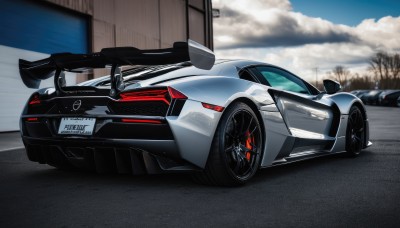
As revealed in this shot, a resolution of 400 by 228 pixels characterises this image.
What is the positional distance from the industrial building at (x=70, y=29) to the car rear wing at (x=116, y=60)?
7.86 m

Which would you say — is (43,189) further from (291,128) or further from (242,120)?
(291,128)

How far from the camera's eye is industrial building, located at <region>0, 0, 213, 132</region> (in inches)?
443

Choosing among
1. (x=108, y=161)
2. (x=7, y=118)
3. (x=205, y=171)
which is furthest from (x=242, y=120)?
(x=7, y=118)

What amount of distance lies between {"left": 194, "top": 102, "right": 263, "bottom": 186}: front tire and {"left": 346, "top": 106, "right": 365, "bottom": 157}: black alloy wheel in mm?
2092

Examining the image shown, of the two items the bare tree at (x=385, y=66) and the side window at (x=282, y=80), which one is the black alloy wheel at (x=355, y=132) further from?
the bare tree at (x=385, y=66)

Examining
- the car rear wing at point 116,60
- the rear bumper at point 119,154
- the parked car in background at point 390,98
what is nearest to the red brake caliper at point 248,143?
the rear bumper at point 119,154

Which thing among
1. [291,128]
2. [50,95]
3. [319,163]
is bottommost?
[319,163]

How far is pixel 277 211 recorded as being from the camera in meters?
2.89

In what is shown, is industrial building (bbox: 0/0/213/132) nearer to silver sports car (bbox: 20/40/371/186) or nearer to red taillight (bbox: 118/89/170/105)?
silver sports car (bbox: 20/40/371/186)

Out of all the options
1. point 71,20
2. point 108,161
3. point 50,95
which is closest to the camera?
point 108,161

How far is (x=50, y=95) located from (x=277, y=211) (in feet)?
6.58

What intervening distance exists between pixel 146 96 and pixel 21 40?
9.29 meters

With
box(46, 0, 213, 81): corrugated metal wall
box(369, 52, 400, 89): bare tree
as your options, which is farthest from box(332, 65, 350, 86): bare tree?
box(46, 0, 213, 81): corrugated metal wall

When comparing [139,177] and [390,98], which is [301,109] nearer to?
[139,177]
